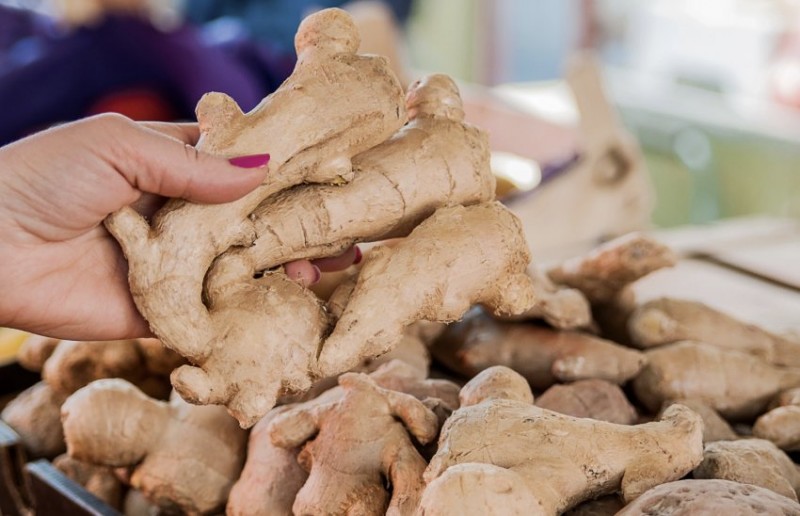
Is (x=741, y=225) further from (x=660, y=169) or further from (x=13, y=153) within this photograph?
(x=13, y=153)

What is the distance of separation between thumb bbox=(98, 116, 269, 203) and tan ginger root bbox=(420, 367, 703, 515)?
0.31 metres

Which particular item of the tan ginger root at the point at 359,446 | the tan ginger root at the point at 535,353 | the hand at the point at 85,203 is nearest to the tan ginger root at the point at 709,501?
the tan ginger root at the point at 359,446

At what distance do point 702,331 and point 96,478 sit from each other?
2.83 ft

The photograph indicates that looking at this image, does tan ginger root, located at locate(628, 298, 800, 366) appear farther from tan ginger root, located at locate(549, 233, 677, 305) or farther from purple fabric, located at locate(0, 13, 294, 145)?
purple fabric, located at locate(0, 13, 294, 145)

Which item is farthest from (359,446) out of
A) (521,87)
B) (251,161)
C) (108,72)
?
(521,87)

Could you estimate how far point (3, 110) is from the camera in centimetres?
245

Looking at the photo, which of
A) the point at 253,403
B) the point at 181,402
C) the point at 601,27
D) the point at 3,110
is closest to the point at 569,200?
the point at 181,402

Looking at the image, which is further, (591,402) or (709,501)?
(591,402)

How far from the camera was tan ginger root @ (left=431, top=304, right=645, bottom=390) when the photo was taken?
1.08 meters

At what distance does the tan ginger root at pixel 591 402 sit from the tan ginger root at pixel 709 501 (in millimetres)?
220

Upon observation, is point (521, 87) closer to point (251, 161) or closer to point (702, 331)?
point (702, 331)

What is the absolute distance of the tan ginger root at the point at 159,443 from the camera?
1.01 m

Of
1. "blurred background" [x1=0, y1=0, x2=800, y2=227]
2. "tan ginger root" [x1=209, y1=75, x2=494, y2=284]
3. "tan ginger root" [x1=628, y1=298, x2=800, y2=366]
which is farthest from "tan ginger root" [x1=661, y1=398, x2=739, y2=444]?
"blurred background" [x1=0, y1=0, x2=800, y2=227]

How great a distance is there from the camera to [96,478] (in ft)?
3.70
